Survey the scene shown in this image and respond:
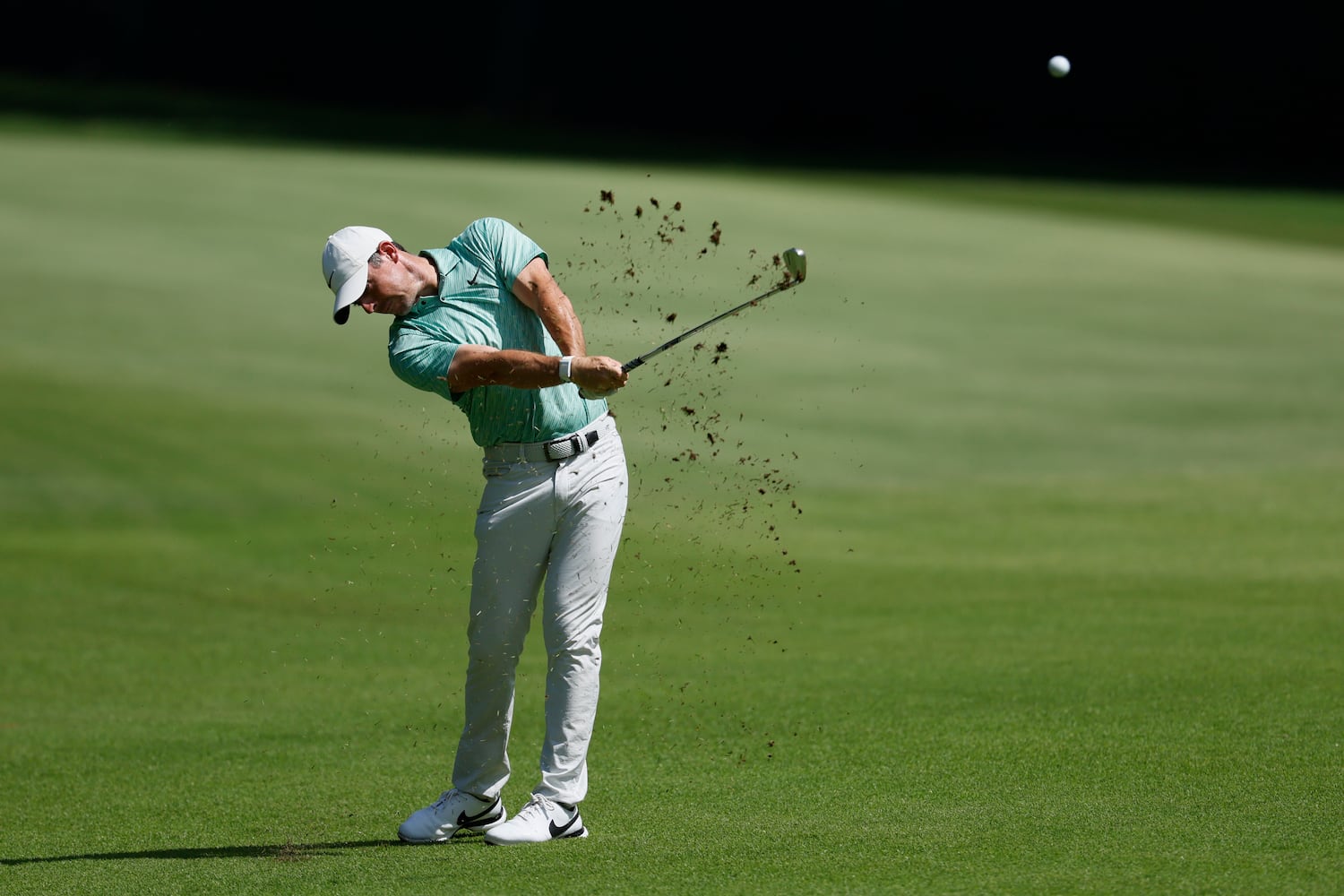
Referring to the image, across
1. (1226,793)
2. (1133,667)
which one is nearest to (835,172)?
(1133,667)

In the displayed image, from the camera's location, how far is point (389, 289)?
5633 mm

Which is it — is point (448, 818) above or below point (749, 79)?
below

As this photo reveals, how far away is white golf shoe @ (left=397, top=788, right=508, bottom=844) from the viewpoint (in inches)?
229

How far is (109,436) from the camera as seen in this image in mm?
14492

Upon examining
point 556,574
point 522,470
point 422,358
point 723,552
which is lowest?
point 723,552

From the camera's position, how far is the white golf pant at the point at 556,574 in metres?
5.69

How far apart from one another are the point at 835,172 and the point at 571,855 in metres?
28.9

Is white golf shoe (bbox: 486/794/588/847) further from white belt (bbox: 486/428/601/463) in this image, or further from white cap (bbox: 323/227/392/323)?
white cap (bbox: 323/227/392/323)

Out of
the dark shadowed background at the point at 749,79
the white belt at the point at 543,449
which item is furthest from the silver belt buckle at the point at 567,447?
the dark shadowed background at the point at 749,79

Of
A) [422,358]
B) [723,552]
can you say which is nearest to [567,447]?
[422,358]

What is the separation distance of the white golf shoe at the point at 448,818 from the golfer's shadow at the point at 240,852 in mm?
68

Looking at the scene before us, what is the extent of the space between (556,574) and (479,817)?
0.93m

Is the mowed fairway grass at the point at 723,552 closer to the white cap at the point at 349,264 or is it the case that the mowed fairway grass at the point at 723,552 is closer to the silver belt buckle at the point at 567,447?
the silver belt buckle at the point at 567,447

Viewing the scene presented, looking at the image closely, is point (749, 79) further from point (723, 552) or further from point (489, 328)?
point (489, 328)
